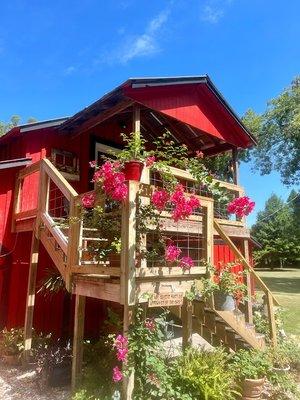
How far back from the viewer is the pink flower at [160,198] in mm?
4598

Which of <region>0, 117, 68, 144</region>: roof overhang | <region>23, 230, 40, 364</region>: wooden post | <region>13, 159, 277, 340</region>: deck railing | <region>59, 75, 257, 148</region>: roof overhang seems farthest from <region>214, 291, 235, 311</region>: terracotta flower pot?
<region>0, 117, 68, 144</region>: roof overhang

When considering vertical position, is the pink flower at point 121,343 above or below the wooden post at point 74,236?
below

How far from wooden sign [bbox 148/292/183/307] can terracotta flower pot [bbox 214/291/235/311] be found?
1219 millimetres

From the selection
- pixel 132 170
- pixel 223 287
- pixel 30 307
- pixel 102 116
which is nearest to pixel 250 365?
pixel 223 287

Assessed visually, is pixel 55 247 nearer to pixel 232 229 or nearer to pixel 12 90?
pixel 232 229

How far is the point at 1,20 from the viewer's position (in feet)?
27.5

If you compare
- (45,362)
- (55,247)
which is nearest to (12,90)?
(55,247)

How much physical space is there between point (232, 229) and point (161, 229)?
4.39 metres

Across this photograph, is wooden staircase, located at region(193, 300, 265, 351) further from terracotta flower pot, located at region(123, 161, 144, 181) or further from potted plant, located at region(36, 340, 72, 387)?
terracotta flower pot, located at region(123, 161, 144, 181)

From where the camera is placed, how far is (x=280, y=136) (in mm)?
27500

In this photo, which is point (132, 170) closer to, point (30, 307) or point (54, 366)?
point (54, 366)

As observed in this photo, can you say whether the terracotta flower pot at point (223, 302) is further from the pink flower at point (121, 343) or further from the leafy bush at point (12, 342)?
the leafy bush at point (12, 342)

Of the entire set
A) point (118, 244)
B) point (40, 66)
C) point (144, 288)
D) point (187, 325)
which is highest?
point (40, 66)

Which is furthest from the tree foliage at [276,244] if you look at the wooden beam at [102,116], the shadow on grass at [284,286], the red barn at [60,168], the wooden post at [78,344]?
the wooden post at [78,344]
